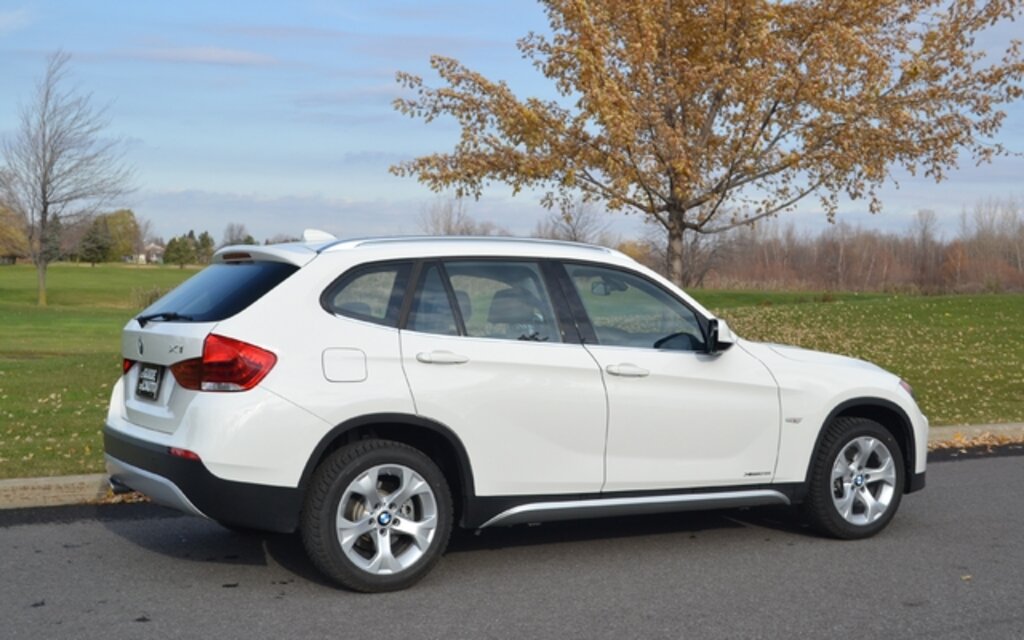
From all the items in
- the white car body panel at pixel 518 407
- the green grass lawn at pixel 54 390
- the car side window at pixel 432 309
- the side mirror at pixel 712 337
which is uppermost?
the car side window at pixel 432 309

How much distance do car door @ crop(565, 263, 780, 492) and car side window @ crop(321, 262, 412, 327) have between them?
3.35 feet

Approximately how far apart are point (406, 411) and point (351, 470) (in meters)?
0.39

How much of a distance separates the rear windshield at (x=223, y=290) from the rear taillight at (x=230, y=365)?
0.22 m

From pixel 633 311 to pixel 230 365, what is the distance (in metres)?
2.40

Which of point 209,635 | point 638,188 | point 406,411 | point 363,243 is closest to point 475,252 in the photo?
point 363,243

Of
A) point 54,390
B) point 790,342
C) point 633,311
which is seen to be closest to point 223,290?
point 633,311

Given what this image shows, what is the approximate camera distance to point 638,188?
1780cm

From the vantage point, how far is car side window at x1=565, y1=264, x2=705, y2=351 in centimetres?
653

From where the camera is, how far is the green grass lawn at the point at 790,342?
422 inches

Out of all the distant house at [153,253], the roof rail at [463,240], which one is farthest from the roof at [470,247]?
the distant house at [153,253]

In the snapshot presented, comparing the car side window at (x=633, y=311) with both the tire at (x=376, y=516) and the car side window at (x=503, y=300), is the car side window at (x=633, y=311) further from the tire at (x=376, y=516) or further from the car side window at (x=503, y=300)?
the tire at (x=376, y=516)

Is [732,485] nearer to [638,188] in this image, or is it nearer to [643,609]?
[643,609]

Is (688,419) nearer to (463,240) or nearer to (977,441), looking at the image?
(463,240)

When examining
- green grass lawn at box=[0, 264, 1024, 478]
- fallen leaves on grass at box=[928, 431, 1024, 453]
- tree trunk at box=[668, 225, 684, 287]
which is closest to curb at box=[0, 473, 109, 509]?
green grass lawn at box=[0, 264, 1024, 478]
